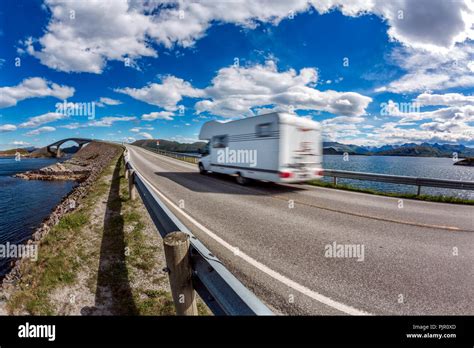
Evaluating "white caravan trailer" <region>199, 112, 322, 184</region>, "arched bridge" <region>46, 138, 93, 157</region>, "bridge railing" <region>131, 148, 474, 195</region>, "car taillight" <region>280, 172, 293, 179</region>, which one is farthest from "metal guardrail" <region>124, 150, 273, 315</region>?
"arched bridge" <region>46, 138, 93, 157</region>

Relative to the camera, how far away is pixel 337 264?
410cm

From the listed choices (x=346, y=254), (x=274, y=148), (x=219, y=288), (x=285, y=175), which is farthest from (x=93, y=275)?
(x=274, y=148)

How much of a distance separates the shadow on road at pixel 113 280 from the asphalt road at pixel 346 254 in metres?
1.67

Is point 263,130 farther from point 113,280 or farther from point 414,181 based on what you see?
point 113,280

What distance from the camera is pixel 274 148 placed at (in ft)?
33.8

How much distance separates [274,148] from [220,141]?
5036 millimetres

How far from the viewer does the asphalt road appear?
10.3 feet

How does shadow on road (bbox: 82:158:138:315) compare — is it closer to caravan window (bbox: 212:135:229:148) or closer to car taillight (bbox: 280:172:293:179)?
car taillight (bbox: 280:172:293:179)

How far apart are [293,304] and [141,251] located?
2.95 metres

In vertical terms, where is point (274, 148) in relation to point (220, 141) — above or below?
below

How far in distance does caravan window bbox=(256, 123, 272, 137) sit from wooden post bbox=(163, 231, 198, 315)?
9.00 m

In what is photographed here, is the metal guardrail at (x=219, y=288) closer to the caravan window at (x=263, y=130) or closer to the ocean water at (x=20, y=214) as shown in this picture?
the ocean water at (x=20, y=214)

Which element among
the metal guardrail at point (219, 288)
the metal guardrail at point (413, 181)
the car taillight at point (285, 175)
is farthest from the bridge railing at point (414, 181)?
the metal guardrail at point (219, 288)
